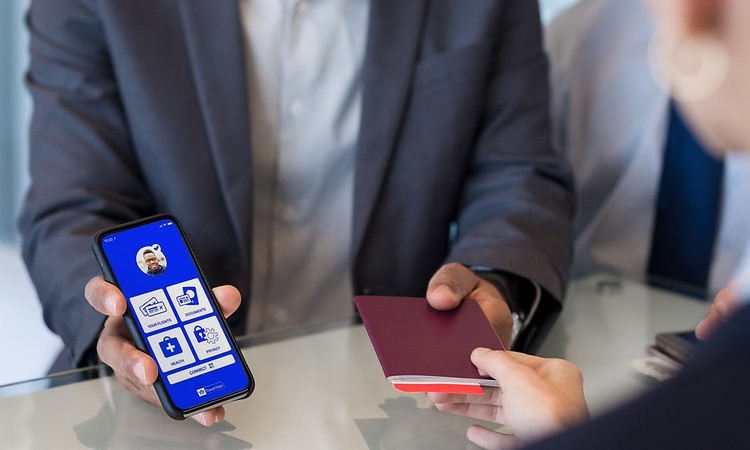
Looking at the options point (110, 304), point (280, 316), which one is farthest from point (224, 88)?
point (110, 304)

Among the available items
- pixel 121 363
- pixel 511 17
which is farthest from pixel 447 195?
pixel 121 363

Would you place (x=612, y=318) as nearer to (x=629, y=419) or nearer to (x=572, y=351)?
(x=572, y=351)

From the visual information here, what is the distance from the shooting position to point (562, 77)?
1511mm

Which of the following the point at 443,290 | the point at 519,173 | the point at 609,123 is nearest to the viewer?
the point at 443,290

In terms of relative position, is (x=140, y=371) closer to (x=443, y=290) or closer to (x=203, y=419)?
(x=203, y=419)

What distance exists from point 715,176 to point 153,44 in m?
0.77

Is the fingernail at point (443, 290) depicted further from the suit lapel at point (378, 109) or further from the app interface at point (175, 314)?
the suit lapel at point (378, 109)

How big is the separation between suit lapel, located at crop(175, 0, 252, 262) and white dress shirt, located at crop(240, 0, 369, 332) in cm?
5

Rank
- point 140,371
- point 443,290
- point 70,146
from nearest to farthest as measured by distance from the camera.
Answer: point 140,371 → point 443,290 → point 70,146

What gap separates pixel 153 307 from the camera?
0.79 metres

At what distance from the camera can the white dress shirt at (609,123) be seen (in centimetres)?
145

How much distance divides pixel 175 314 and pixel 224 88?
0.40 m

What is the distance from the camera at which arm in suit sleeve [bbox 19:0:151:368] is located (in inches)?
41.1

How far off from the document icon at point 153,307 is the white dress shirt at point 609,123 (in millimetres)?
786
